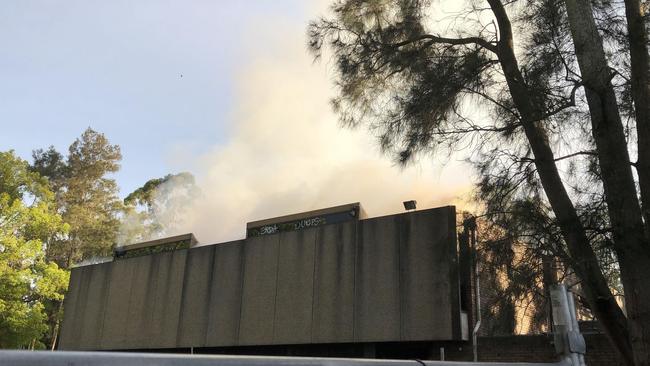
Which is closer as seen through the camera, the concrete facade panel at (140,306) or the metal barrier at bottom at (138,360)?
the metal barrier at bottom at (138,360)

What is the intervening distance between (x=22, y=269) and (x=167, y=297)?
8356 millimetres

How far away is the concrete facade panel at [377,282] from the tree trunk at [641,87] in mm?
8373

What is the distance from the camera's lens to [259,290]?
16.9 meters

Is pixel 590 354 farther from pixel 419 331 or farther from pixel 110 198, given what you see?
pixel 110 198

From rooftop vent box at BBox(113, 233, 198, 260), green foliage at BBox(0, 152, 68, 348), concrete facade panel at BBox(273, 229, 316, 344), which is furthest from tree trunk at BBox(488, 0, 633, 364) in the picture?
green foliage at BBox(0, 152, 68, 348)

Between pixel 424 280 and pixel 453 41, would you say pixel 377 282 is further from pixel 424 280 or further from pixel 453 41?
pixel 453 41

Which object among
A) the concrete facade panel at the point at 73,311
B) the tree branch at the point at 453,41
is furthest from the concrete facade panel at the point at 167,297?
the tree branch at the point at 453,41

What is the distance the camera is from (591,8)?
743cm

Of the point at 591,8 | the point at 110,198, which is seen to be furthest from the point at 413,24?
the point at 110,198

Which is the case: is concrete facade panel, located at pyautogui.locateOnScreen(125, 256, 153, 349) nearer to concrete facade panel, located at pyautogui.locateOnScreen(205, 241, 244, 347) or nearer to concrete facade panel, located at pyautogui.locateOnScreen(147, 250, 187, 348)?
concrete facade panel, located at pyautogui.locateOnScreen(147, 250, 187, 348)

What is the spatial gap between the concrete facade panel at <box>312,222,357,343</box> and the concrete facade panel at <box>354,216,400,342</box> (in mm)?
247

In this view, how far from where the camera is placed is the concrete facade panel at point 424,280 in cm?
1309

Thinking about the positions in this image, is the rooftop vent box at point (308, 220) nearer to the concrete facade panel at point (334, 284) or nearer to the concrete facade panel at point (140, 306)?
the concrete facade panel at point (334, 284)

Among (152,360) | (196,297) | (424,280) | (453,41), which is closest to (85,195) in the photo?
(196,297)
